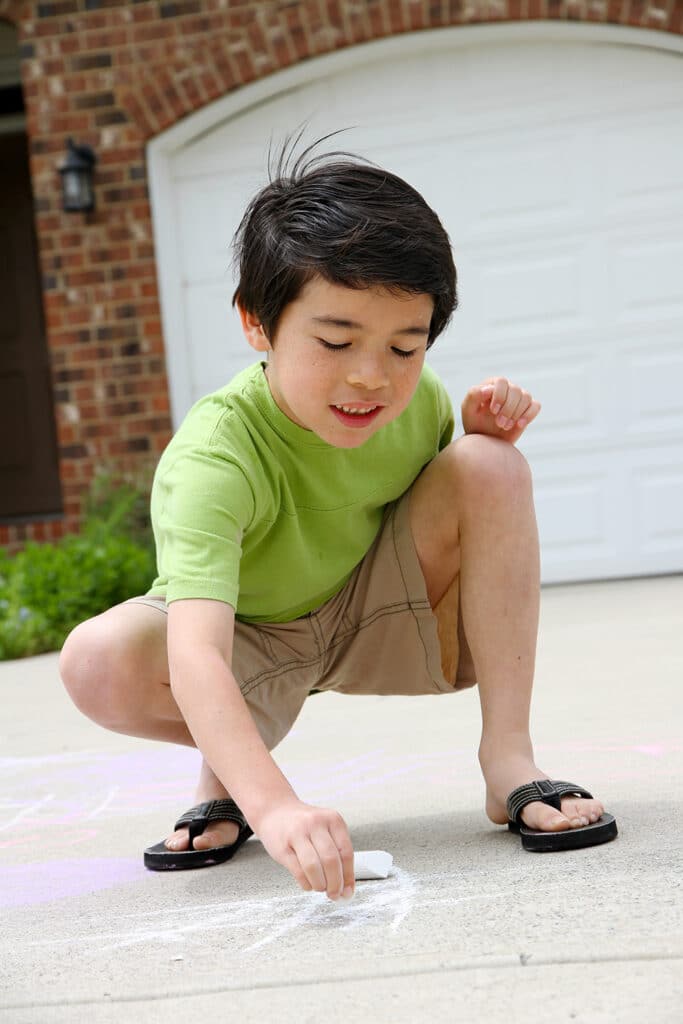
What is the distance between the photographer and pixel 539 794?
182 cm

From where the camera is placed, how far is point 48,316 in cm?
636

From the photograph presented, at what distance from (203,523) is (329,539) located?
36 centimetres

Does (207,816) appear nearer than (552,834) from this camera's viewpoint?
No

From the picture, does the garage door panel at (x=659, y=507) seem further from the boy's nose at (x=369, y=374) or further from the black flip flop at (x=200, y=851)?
the boy's nose at (x=369, y=374)

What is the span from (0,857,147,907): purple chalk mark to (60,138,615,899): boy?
0.21 ft

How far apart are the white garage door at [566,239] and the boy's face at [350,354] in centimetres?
426

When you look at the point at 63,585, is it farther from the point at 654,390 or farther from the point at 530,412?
the point at 530,412

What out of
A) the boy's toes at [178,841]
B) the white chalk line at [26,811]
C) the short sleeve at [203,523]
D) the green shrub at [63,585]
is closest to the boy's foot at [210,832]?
the boy's toes at [178,841]

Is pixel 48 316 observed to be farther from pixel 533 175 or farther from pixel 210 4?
pixel 533 175

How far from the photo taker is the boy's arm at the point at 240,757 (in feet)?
4.61

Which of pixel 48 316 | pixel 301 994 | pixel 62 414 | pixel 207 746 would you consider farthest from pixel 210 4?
pixel 301 994

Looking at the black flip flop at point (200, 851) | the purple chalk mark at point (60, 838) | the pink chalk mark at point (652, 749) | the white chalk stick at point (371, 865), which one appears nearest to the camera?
the white chalk stick at point (371, 865)

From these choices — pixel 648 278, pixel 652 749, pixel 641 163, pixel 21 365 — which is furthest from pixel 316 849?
pixel 21 365

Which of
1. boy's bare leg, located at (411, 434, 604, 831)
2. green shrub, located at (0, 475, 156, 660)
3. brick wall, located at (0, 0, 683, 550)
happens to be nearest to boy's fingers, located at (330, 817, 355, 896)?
boy's bare leg, located at (411, 434, 604, 831)
